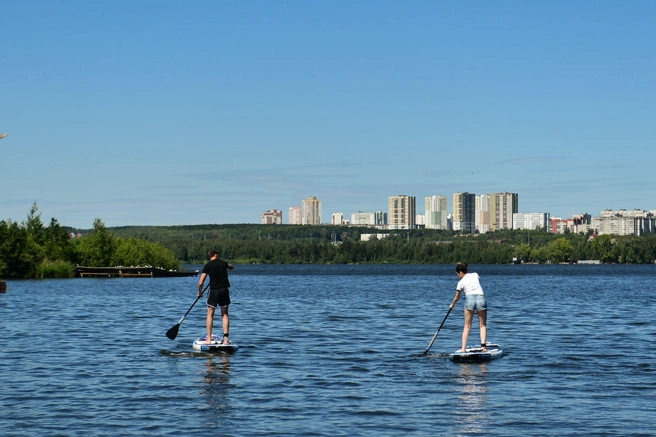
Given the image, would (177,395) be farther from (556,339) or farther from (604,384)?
(556,339)

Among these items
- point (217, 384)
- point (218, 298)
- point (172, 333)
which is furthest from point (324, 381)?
point (172, 333)

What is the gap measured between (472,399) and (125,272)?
112 metres

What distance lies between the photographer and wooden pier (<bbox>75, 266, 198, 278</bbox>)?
121 metres

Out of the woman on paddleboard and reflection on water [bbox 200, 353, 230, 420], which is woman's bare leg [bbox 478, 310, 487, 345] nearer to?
the woman on paddleboard

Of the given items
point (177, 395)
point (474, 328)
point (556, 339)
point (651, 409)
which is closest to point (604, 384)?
point (651, 409)

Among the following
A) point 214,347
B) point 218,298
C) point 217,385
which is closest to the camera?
point 217,385

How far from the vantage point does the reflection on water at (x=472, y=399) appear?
16203 mm

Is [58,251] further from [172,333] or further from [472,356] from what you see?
[472,356]

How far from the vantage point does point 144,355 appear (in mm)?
26531

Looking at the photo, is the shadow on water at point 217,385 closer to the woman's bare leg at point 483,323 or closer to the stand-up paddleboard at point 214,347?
the stand-up paddleboard at point 214,347

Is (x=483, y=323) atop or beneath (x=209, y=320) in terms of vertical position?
atop

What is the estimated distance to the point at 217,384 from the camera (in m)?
20.9

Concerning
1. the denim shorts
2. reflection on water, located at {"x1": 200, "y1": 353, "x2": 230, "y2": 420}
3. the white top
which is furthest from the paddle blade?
the denim shorts

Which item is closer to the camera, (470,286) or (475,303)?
(475,303)
